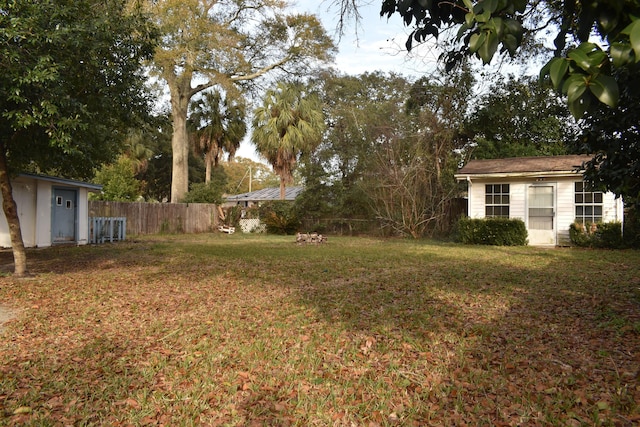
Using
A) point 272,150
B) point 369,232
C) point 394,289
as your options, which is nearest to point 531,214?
point 369,232

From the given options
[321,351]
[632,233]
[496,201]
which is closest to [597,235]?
[632,233]

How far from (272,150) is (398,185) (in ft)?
30.1

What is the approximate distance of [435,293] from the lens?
7180mm

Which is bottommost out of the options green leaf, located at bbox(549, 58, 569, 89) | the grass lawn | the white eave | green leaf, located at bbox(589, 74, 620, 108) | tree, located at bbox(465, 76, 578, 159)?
the grass lawn

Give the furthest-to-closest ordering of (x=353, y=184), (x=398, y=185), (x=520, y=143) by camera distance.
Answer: (x=353, y=184) < (x=520, y=143) < (x=398, y=185)

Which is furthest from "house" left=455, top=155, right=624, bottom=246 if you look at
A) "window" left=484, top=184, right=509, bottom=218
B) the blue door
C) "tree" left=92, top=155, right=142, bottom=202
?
"tree" left=92, top=155, right=142, bottom=202

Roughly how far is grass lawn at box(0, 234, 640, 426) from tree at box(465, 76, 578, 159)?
45.4ft

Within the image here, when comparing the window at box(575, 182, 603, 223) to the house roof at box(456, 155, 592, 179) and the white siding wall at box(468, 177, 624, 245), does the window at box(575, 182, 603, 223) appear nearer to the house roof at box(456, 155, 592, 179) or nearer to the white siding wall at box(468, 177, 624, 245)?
the white siding wall at box(468, 177, 624, 245)

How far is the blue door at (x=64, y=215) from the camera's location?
15.6 m

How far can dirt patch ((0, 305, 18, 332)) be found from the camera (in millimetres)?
5520

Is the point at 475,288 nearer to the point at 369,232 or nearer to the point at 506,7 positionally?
the point at 506,7

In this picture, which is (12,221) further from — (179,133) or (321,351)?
(179,133)

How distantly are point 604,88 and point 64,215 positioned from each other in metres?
17.9

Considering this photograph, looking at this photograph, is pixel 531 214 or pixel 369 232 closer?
pixel 531 214
